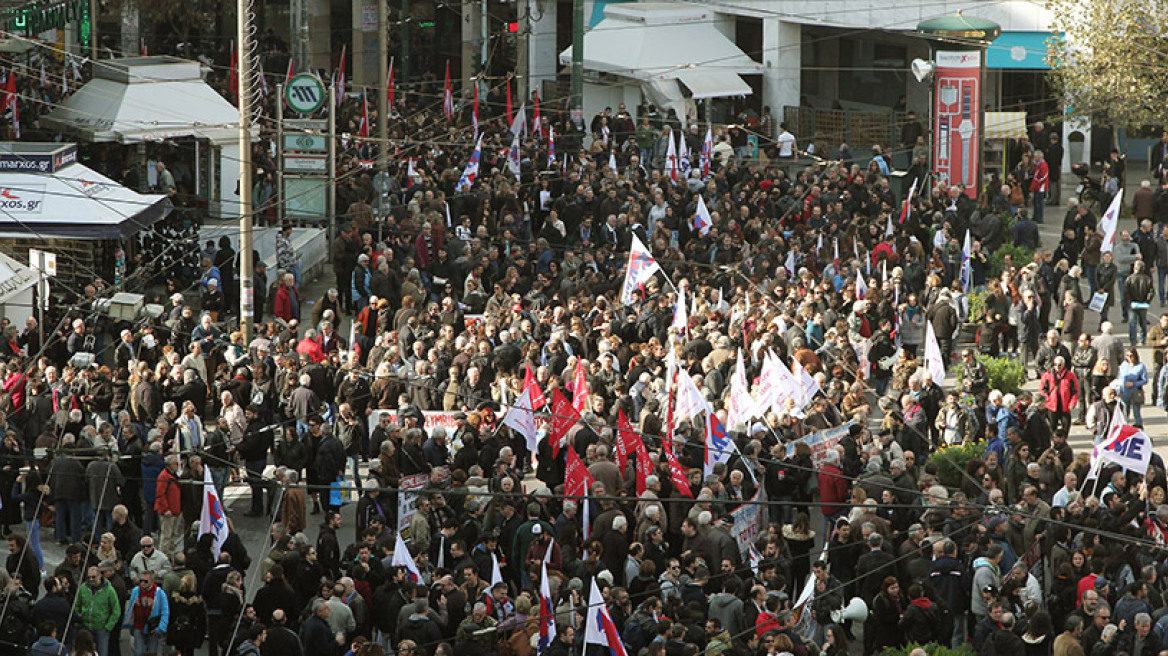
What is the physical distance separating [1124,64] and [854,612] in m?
21.5

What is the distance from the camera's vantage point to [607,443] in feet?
A: 66.0

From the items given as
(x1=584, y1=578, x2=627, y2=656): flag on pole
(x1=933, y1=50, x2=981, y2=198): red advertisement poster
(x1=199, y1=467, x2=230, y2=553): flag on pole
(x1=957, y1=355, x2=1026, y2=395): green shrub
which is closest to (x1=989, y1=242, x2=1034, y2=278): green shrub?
(x1=933, y1=50, x2=981, y2=198): red advertisement poster

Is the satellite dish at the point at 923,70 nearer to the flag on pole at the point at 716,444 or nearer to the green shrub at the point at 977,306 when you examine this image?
the green shrub at the point at 977,306

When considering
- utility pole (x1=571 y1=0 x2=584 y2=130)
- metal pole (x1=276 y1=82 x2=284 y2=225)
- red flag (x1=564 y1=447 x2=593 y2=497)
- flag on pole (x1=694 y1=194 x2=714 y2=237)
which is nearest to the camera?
red flag (x1=564 y1=447 x2=593 y2=497)

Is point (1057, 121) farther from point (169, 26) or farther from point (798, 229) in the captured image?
point (169, 26)

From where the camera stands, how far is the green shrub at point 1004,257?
30328 millimetres

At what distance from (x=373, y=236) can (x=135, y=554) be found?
47.6 ft

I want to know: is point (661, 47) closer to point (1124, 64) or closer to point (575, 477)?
point (1124, 64)

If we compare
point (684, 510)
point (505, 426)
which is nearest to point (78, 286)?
point (505, 426)

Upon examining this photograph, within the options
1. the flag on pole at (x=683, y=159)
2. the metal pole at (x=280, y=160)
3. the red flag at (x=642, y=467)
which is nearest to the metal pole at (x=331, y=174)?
the metal pole at (x=280, y=160)

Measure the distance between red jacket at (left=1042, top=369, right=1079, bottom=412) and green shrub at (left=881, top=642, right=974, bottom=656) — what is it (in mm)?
7196

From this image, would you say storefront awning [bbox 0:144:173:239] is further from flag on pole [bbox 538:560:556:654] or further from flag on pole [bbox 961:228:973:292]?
flag on pole [bbox 538:560:556:654]

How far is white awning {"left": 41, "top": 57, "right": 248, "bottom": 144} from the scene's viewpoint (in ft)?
109

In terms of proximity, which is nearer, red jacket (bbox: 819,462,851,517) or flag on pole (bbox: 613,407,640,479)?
red jacket (bbox: 819,462,851,517)
